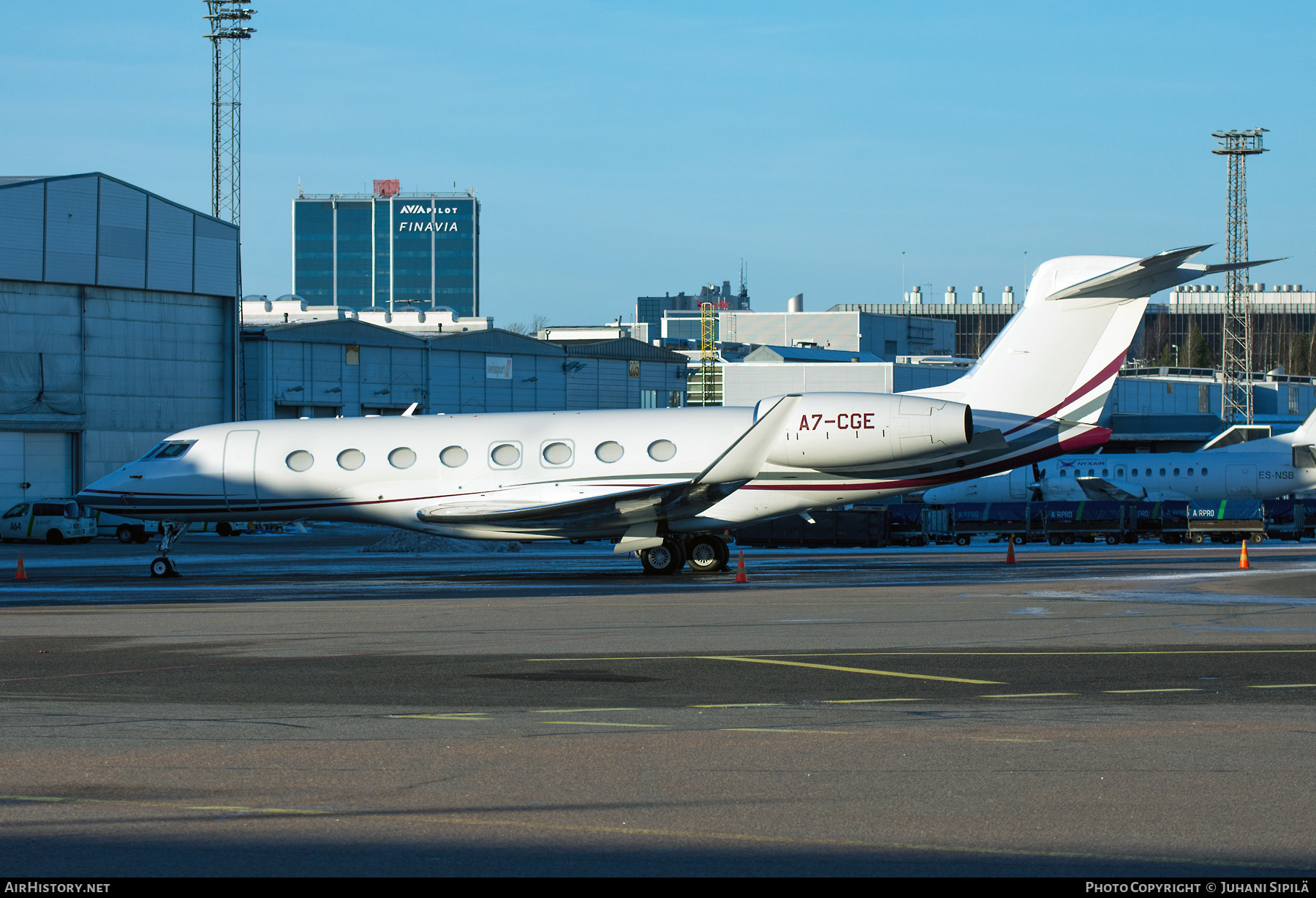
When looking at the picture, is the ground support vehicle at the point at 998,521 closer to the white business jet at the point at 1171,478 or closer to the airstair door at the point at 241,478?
the white business jet at the point at 1171,478

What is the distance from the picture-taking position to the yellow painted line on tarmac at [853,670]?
12078 mm

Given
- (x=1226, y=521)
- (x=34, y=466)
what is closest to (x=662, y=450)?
(x=1226, y=521)

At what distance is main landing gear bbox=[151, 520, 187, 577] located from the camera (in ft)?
90.6

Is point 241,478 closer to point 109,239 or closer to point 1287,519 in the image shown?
point 109,239

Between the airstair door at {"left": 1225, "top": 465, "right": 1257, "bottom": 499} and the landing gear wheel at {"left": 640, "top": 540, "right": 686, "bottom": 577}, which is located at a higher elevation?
the airstair door at {"left": 1225, "top": 465, "right": 1257, "bottom": 499}

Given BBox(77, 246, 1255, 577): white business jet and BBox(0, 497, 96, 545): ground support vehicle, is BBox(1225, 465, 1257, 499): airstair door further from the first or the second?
BBox(0, 497, 96, 545): ground support vehicle

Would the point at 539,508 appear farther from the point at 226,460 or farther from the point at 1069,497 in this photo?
the point at 1069,497

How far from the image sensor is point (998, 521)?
1736 inches

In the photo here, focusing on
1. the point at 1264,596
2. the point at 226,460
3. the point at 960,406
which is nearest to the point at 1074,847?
the point at 1264,596

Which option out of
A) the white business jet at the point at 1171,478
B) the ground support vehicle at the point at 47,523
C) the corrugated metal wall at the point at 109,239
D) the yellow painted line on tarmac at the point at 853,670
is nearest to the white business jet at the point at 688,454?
the yellow painted line on tarmac at the point at 853,670

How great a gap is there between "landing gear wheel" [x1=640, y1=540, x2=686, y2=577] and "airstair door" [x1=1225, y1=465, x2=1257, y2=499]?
2902cm

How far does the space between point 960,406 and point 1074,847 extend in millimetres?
19248

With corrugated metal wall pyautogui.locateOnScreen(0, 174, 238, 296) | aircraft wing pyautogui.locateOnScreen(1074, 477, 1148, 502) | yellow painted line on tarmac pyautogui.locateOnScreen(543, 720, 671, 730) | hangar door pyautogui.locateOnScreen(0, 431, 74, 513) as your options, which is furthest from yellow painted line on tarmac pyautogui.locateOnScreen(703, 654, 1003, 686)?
hangar door pyautogui.locateOnScreen(0, 431, 74, 513)

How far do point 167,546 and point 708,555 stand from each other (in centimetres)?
1127
